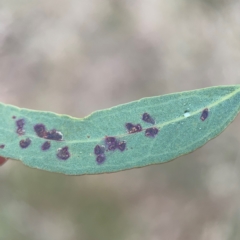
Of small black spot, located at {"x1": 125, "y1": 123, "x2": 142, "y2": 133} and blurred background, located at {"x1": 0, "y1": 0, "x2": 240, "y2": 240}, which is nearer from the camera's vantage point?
small black spot, located at {"x1": 125, "y1": 123, "x2": 142, "y2": 133}

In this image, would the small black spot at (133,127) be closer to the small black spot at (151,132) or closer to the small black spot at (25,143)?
the small black spot at (151,132)

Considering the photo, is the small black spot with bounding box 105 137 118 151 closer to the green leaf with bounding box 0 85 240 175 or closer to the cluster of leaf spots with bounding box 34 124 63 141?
the green leaf with bounding box 0 85 240 175

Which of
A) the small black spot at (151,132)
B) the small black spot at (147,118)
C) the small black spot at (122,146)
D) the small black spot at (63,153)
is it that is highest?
the small black spot at (147,118)

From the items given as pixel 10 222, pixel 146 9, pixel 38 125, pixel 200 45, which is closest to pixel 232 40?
pixel 200 45

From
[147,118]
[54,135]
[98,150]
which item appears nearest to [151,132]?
[147,118]

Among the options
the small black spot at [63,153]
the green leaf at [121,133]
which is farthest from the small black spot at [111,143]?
the small black spot at [63,153]

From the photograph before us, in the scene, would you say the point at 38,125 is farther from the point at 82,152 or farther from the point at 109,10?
the point at 109,10

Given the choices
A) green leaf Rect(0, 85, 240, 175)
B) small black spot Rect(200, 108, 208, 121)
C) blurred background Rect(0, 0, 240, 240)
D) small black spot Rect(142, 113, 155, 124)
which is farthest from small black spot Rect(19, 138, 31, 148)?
small black spot Rect(200, 108, 208, 121)
